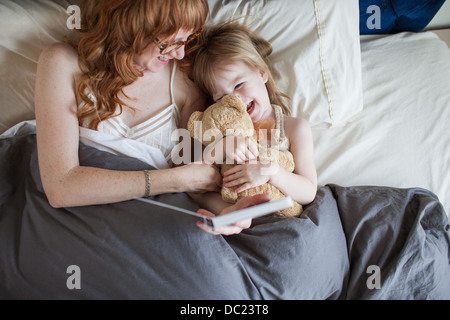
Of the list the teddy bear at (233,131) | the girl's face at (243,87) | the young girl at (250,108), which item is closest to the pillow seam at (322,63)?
the young girl at (250,108)

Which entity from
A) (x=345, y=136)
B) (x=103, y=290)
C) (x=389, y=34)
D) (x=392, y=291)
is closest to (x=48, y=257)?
(x=103, y=290)

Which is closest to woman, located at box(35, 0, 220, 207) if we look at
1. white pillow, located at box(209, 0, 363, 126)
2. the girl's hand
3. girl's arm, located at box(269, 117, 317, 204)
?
the girl's hand

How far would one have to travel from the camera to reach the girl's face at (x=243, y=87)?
118 centimetres

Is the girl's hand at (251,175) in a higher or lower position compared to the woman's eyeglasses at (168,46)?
lower

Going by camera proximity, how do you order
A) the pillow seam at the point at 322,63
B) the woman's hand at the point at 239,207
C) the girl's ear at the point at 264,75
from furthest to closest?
the pillow seam at the point at 322,63 → the girl's ear at the point at 264,75 → the woman's hand at the point at 239,207

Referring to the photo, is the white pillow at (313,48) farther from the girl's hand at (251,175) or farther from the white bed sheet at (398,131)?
the girl's hand at (251,175)

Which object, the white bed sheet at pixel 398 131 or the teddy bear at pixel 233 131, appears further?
the white bed sheet at pixel 398 131

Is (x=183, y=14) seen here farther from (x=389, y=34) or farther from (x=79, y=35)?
(x=389, y=34)

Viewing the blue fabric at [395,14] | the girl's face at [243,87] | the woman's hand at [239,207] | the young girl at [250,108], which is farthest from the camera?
the blue fabric at [395,14]

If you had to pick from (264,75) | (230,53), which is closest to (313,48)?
(264,75)

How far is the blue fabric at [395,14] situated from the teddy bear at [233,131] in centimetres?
100

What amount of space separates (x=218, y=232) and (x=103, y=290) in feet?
1.08

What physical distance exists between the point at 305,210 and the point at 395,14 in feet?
3.77

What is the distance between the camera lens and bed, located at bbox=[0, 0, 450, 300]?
0.96 meters
